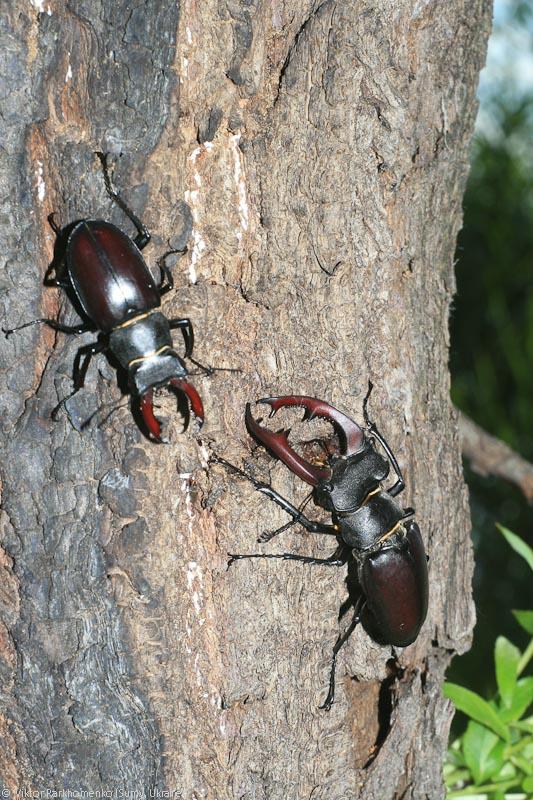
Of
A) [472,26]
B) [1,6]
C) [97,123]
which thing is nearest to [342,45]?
[472,26]

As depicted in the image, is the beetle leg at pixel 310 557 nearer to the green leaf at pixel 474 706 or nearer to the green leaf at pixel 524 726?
the green leaf at pixel 474 706

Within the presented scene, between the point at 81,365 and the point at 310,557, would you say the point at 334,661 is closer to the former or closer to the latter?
the point at 310,557

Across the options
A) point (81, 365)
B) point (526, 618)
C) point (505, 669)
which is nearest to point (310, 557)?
point (81, 365)

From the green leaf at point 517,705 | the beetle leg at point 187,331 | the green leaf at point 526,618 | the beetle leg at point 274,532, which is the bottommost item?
the green leaf at point 517,705

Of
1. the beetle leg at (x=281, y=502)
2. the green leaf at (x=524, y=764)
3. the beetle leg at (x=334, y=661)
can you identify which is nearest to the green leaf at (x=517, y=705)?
the green leaf at (x=524, y=764)

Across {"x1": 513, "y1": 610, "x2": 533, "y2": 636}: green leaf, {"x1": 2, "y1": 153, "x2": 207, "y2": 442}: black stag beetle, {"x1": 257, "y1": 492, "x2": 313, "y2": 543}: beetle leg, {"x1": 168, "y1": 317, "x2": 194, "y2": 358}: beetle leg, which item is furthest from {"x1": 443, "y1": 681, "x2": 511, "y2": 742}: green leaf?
{"x1": 168, "y1": 317, "x2": 194, "y2": 358}: beetle leg
